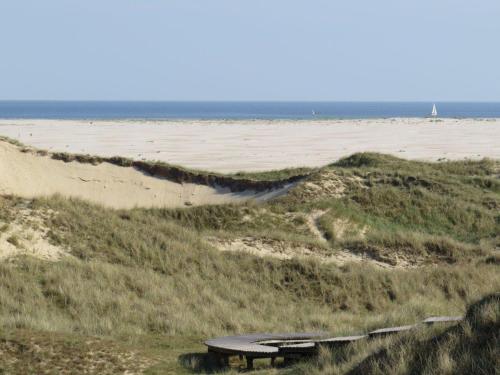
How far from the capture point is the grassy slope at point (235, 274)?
13594 mm

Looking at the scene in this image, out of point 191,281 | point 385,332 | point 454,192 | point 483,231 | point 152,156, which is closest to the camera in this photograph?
point 385,332

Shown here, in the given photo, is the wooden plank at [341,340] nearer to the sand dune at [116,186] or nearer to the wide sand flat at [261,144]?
the sand dune at [116,186]

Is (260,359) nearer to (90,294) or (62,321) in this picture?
(62,321)

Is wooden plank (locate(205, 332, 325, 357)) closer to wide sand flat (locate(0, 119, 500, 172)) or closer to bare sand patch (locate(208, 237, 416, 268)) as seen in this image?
bare sand patch (locate(208, 237, 416, 268))

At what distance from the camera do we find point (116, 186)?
2953 centimetres

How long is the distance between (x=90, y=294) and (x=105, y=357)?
444 centimetres

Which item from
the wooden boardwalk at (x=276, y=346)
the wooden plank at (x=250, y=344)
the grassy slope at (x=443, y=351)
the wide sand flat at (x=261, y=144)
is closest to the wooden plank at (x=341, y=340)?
the wooden boardwalk at (x=276, y=346)

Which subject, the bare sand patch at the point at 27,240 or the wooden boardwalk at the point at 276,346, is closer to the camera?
the wooden boardwalk at the point at 276,346

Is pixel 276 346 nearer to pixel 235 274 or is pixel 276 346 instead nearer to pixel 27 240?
pixel 235 274

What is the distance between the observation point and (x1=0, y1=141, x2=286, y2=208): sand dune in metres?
27.5

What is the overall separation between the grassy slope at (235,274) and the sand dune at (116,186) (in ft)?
11.8

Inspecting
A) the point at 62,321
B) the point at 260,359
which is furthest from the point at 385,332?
the point at 62,321

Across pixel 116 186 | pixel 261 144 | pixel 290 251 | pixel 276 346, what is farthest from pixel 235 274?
pixel 261 144

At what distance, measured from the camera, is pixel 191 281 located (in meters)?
16.8
